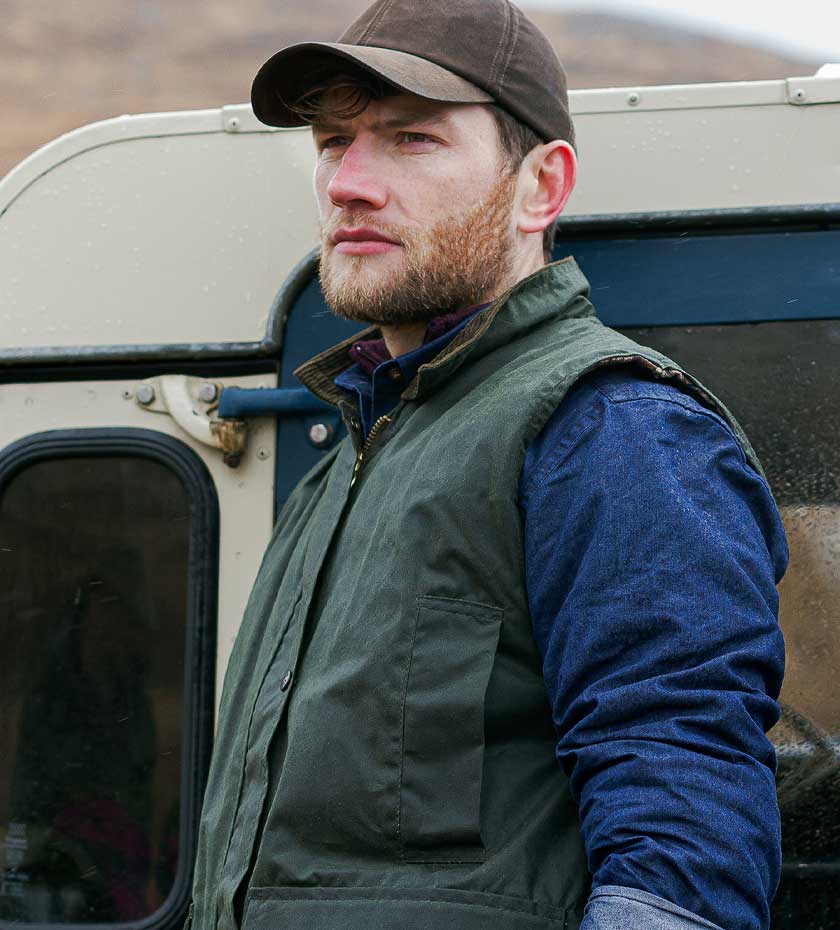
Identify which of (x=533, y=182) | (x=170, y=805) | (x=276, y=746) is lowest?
(x=170, y=805)

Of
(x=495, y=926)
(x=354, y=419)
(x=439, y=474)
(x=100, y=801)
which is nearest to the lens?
(x=495, y=926)

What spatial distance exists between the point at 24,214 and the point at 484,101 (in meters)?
0.91

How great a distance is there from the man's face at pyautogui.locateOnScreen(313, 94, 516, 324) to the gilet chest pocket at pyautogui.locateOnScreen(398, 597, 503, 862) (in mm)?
464

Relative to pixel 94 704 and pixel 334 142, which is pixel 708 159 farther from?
pixel 94 704

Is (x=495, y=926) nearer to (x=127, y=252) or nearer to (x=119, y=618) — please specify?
(x=119, y=618)

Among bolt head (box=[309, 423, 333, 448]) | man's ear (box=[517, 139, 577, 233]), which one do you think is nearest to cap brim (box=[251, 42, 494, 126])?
man's ear (box=[517, 139, 577, 233])

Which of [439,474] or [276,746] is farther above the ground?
[439,474]

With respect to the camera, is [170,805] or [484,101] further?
[170,805]

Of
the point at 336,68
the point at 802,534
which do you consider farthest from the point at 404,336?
the point at 802,534

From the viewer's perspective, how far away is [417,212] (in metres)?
1.43

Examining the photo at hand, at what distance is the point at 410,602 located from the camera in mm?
1143

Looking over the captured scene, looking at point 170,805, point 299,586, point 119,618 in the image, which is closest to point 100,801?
point 170,805

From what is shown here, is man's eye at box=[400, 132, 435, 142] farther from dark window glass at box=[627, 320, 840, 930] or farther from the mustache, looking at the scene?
dark window glass at box=[627, 320, 840, 930]

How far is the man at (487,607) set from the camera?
987mm
